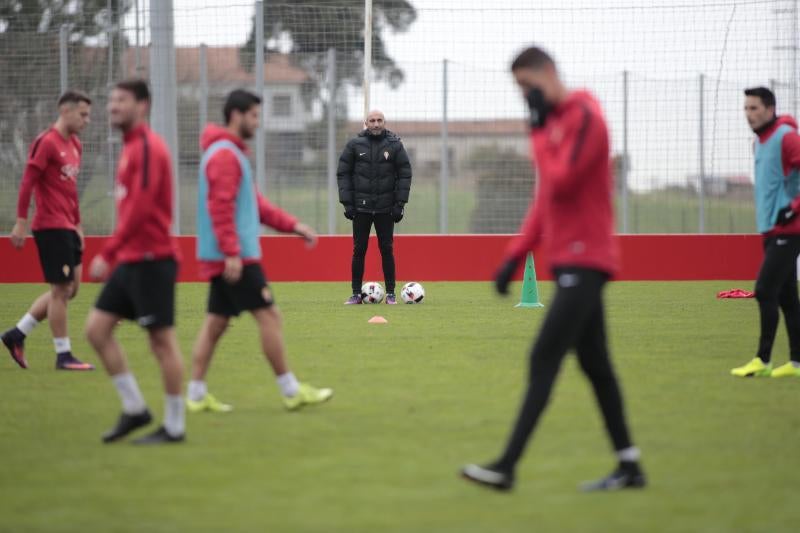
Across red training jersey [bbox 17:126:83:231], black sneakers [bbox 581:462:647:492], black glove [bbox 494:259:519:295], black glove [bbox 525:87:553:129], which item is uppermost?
black glove [bbox 525:87:553:129]

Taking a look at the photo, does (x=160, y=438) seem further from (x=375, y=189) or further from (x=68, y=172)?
(x=375, y=189)

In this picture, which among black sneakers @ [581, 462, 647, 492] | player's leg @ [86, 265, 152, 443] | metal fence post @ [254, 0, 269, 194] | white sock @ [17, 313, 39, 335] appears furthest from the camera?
metal fence post @ [254, 0, 269, 194]

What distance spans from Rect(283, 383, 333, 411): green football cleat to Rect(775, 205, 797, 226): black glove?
3.37m

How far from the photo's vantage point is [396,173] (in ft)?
50.7

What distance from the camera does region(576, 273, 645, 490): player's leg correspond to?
5.61 meters

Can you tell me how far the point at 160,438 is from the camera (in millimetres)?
6656

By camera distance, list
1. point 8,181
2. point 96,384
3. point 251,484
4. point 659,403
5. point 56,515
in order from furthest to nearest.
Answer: point 8,181 < point 96,384 < point 659,403 < point 251,484 < point 56,515

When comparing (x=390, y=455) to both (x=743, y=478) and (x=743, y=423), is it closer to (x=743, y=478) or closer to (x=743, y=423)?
(x=743, y=478)

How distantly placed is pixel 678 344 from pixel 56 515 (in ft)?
22.6

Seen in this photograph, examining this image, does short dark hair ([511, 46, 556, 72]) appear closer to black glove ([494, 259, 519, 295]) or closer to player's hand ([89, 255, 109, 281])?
black glove ([494, 259, 519, 295])

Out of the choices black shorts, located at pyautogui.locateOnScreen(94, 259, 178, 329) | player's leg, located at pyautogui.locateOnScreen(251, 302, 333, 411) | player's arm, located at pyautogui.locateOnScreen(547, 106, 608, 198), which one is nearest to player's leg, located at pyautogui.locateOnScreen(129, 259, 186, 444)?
black shorts, located at pyautogui.locateOnScreen(94, 259, 178, 329)

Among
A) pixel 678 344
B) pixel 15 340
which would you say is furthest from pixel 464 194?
pixel 15 340

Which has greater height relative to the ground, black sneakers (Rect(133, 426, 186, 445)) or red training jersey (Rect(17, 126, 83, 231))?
red training jersey (Rect(17, 126, 83, 231))

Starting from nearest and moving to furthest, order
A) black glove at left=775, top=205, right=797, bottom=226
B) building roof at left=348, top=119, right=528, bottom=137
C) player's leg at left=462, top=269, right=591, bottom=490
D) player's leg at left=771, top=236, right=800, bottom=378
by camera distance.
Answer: player's leg at left=462, top=269, right=591, bottom=490, black glove at left=775, top=205, right=797, bottom=226, player's leg at left=771, top=236, right=800, bottom=378, building roof at left=348, top=119, right=528, bottom=137
